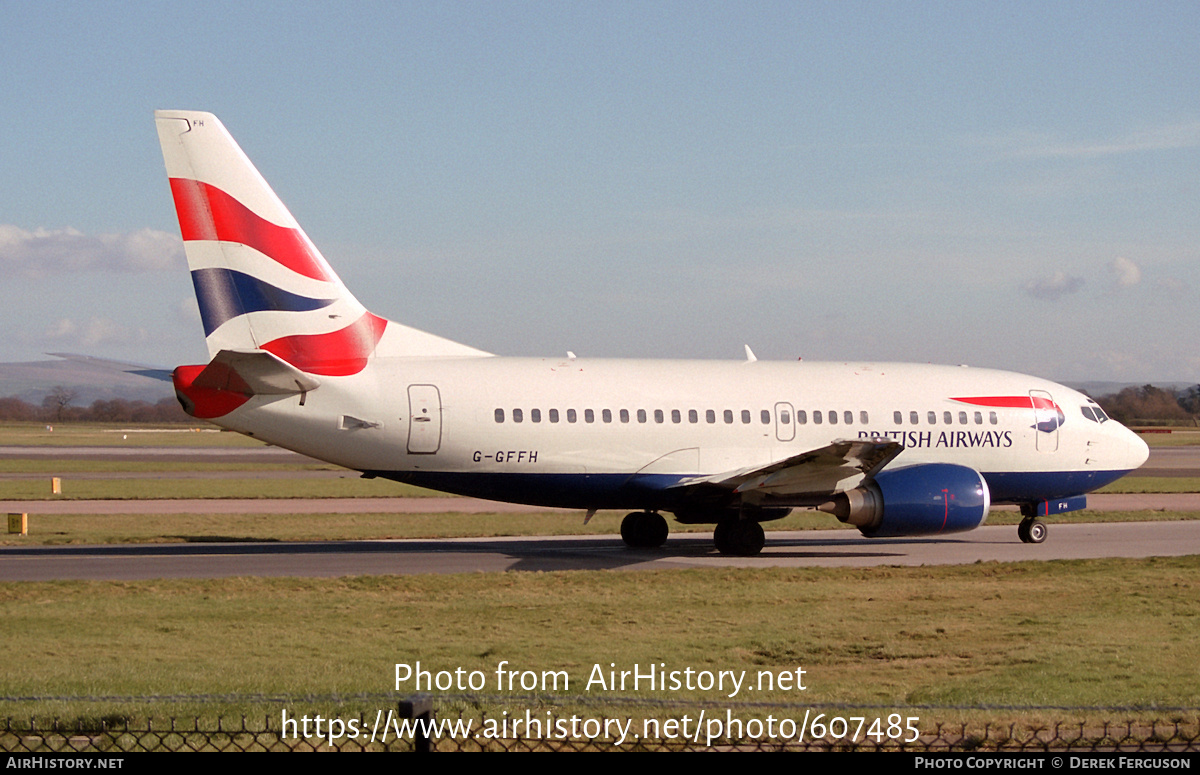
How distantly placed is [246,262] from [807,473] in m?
11.8

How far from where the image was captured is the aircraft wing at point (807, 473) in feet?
81.3

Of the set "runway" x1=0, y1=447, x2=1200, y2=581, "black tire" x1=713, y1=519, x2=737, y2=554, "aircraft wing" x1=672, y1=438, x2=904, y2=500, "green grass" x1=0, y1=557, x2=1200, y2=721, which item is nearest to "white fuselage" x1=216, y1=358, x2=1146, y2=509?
"aircraft wing" x1=672, y1=438, x2=904, y2=500

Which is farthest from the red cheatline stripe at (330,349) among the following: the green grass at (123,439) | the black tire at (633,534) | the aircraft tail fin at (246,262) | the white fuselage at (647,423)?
the green grass at (123,439)

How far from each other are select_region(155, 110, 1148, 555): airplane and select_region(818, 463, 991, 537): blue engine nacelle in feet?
0.12

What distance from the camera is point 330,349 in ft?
80.1

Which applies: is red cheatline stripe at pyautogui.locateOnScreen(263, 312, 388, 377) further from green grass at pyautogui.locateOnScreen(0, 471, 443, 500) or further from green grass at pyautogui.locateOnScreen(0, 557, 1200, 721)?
green grass at pyautogui.locateOnScreen(0, 471, 443, 500)

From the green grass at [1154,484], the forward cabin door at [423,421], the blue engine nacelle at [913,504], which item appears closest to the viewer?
the forward cabin door at [423,421]

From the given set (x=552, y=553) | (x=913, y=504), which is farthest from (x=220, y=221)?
(x=913, y=504)

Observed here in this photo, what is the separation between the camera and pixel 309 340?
79.6 feet

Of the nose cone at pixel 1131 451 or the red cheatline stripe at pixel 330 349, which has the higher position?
the red cheatline stripe at pixel 330 349

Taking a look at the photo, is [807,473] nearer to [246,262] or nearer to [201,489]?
[246,262]

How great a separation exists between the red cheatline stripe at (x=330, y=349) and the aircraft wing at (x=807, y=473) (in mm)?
7229

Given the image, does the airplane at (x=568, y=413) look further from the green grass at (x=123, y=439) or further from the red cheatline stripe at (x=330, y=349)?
the green grass at (x=123, y=439)
